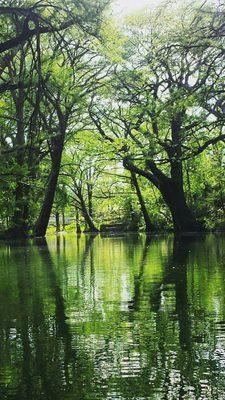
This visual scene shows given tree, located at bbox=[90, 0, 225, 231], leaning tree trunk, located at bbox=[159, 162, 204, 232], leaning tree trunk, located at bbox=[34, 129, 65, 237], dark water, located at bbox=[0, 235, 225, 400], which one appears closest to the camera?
dark water, located at bbox=[0, 235, 225, 400]

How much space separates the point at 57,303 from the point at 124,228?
40110 mm

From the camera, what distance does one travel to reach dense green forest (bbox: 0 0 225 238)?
12711mm

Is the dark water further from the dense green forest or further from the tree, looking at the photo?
the tree

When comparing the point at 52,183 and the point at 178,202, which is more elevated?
the point at 52,183

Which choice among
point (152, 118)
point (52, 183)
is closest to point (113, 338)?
point (152, 118)

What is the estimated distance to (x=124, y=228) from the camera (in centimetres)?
4662

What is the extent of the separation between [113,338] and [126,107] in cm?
2777

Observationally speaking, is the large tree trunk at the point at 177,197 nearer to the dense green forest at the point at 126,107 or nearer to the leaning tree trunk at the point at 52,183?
the dense green forest at the point at 126,107

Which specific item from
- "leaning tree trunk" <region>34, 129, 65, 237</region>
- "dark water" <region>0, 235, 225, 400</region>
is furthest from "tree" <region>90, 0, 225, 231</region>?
"dark water" <region>0, 235, 225, 400</region>

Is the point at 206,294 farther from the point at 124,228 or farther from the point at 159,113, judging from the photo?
the point at 124,228

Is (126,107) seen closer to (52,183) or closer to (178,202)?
(178,202)

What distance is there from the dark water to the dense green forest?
2687mm

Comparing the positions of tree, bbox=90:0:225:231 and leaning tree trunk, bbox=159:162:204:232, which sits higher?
tree, bbox=90:0:225:231

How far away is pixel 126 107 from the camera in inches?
1240
